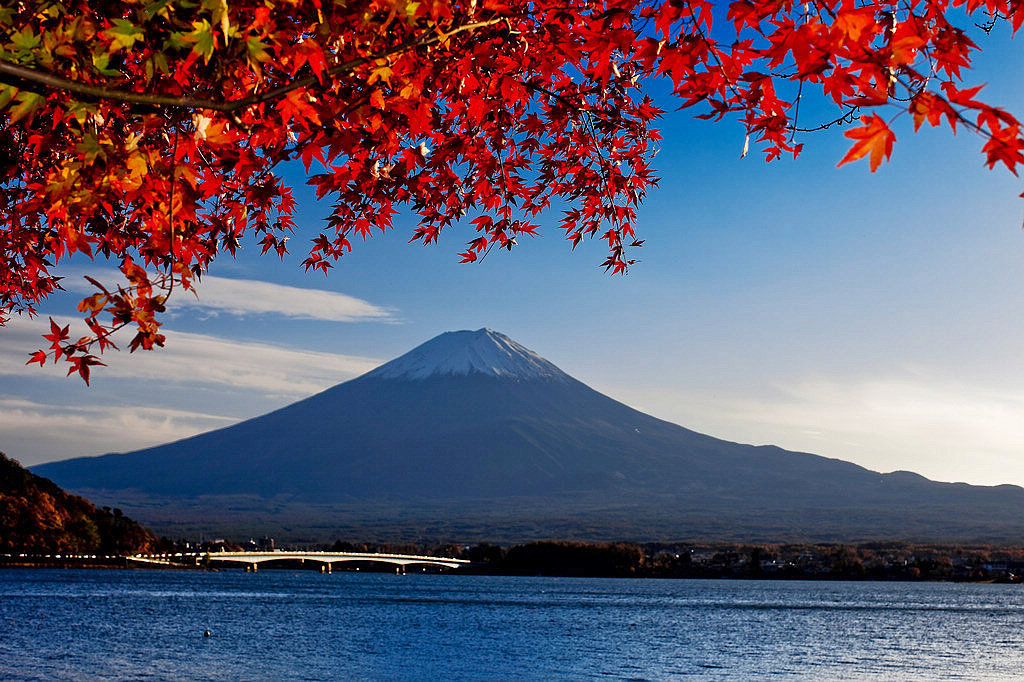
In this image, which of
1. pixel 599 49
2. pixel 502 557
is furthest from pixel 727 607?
pixel 599 49

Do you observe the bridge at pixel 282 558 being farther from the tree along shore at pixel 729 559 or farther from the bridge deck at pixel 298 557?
the tree along shore at pixel 729 559

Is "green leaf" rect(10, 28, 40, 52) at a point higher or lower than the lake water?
higher

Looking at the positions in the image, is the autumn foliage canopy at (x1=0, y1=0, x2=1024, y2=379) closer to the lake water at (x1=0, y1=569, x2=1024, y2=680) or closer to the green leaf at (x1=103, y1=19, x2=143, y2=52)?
the green leaf at (x1=103, y1=19, x2=143, y2=52)

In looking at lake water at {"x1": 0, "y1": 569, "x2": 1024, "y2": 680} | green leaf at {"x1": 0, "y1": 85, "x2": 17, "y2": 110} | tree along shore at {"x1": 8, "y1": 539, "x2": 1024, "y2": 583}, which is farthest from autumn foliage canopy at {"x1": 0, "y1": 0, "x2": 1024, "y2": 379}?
tree along shore at {"x1": 8, "y1": 539, "x2": 1024, "y2": 583}

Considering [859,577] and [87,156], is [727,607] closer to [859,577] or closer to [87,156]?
[859,577]

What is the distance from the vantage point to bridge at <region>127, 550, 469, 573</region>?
108125mm

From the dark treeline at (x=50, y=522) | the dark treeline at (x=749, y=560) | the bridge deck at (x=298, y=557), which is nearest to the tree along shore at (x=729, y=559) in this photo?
the dark treeline at (x=749, y=560)

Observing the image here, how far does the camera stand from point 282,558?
11094 centimetres

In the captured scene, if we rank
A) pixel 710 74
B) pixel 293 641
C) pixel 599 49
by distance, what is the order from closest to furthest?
pixel 710 74
pixel 599 49
pixel 293 641

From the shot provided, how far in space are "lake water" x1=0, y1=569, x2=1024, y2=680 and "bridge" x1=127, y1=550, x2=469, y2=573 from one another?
4427mm

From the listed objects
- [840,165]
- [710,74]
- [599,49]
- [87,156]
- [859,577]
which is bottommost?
[859,577]

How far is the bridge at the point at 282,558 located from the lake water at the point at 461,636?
4.43 meters

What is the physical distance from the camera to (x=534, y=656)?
180 feet

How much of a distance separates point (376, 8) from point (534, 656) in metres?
55.3
